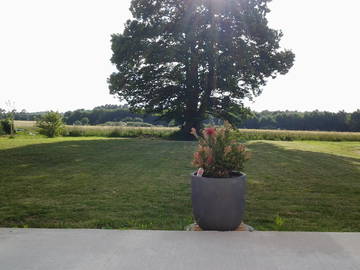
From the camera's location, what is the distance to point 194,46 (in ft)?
72.4

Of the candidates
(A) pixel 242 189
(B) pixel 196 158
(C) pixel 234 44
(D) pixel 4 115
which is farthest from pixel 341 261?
(D) pixel 4 115

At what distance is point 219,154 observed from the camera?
414cm

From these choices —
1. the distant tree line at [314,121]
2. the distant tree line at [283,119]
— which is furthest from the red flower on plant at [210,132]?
the distant tree line at [314,121]

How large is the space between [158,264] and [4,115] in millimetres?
36589

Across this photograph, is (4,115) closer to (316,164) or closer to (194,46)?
(194,46)

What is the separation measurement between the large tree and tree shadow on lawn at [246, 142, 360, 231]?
1243 centimetres

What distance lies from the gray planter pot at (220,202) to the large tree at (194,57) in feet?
58.0

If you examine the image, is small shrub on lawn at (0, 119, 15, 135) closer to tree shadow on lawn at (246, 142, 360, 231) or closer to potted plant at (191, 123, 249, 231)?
tree shadow on lawn at (246, 142, 360, 231)

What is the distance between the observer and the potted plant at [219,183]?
3775 millimetres

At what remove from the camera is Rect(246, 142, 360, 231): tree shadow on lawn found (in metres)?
4.73

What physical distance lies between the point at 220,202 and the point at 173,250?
87cm

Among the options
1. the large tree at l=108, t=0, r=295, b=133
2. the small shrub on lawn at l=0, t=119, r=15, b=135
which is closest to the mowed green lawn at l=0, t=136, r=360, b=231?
the large tree at l=108, t=0, r=295, b=133

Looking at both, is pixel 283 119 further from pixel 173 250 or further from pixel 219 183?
pixel 173 250

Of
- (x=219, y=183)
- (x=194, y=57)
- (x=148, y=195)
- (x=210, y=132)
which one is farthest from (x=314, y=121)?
(x=219, y=183)
